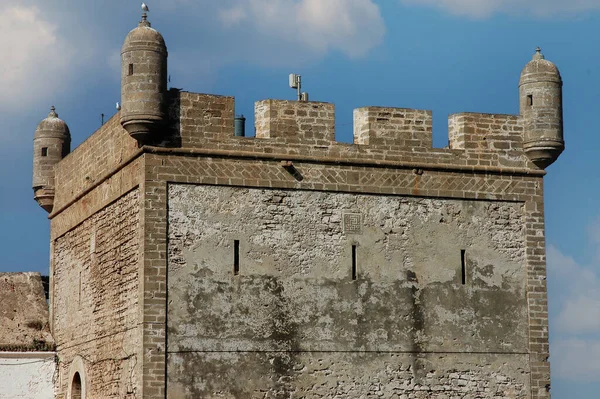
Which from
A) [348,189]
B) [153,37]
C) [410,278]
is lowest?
[410,278]

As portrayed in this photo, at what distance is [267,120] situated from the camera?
22016 millimetres

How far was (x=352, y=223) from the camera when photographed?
22156mm

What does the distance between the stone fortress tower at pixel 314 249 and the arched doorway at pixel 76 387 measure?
0.85 m

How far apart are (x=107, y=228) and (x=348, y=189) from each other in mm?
3976

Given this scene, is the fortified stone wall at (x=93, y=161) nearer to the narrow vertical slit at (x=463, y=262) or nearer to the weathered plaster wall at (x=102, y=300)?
the weathered plaster wall at (x=102, y=300)

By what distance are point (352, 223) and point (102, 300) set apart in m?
4.27

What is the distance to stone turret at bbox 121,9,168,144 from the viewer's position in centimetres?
2119

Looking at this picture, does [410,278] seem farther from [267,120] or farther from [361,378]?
[267,120]

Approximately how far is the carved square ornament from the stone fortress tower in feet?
0.09

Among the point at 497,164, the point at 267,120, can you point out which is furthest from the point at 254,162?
the point at 497,164

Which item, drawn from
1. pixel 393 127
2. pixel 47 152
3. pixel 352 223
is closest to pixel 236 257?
pixel 352 223

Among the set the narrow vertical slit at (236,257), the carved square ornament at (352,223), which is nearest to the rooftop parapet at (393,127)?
the carved square ornament at (352,223)

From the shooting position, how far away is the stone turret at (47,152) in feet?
88.2

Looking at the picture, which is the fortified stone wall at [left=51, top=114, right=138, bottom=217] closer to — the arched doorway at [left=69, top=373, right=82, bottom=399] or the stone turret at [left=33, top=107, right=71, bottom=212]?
the stone turret at [left=33, top=107, right=71, bottom=212]
